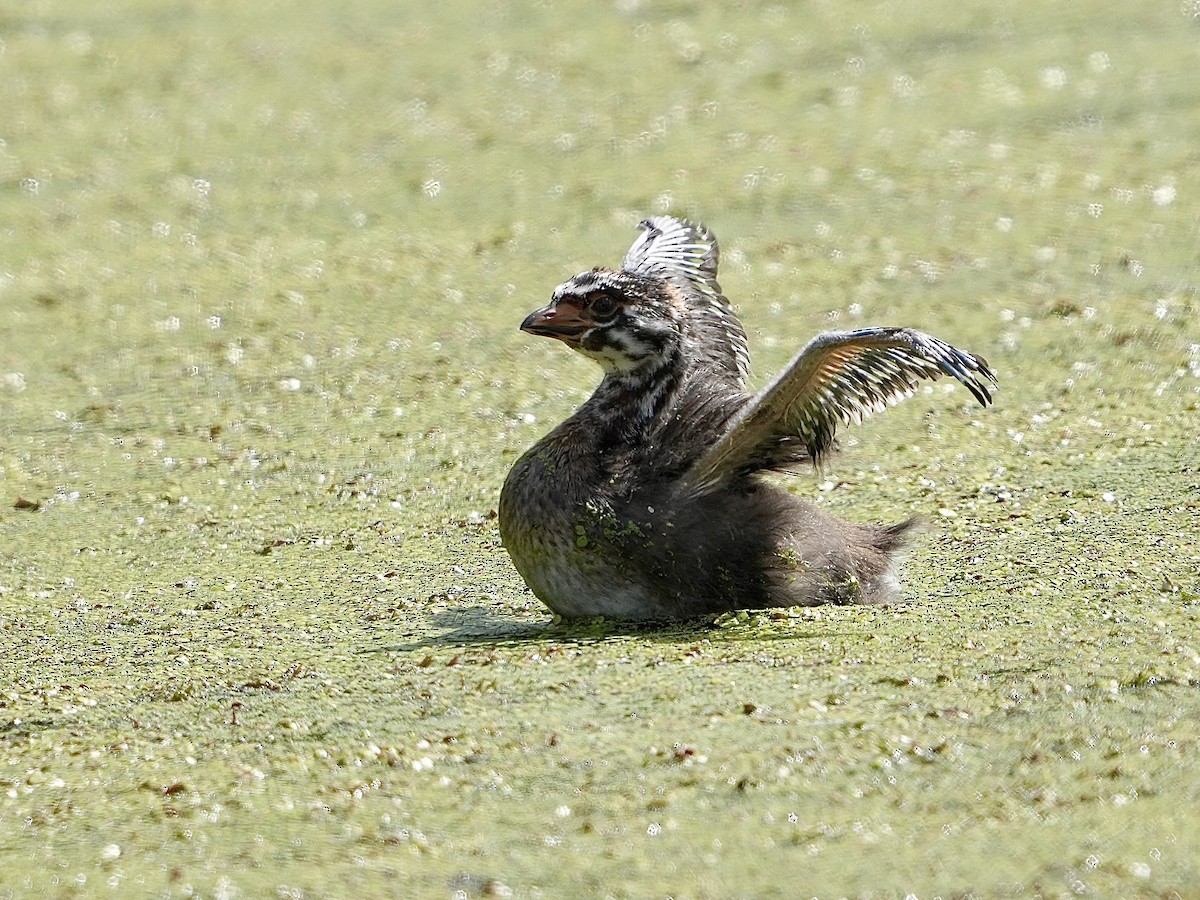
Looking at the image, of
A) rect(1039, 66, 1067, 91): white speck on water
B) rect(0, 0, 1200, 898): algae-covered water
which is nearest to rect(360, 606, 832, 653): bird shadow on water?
rect(0, 0, 1200, 898): algae-covered water

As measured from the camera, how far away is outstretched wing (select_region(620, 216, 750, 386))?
5.72 m

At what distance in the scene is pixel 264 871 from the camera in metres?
3.42

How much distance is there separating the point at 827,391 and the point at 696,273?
55.4 inches

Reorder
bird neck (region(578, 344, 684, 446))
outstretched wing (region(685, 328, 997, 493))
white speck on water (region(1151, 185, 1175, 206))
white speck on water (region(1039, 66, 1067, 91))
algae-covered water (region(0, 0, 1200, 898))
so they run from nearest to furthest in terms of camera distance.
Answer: algae-covered water (region(0, 0, 1200, 898)) < outstretched wing (region(685, 328, 997, 493)) < bird neck (region(578, 344, 684, 446)) < white speck on water (region(1151, 185, 1175, 206)) < white speck on water (region(1039, 66, 1067, 91))

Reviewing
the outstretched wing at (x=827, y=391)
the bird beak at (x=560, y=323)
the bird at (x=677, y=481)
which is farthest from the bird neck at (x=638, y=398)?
the outstretched wing at (x=827, y=391)

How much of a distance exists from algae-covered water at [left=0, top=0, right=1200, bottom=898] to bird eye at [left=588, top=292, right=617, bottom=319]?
2.79ft

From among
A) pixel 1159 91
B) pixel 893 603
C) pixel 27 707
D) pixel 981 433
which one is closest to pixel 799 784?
pixel 893 603

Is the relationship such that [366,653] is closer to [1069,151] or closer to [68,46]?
[1069,151]

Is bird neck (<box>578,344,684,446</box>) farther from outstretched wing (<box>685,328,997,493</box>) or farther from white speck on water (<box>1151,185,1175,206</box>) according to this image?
white speck on water (<box>1151,185,1175,206</box>)

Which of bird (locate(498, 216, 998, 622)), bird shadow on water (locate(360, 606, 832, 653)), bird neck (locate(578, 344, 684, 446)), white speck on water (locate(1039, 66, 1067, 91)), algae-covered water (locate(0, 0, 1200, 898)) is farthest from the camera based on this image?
white speck on water (locate(1039, 66, 1067, 91))

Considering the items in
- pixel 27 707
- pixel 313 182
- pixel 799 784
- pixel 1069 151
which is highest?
pixel 1069 151

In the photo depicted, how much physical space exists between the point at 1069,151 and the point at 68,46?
6228 mm

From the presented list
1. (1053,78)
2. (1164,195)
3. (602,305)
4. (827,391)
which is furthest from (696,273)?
(1053,78)

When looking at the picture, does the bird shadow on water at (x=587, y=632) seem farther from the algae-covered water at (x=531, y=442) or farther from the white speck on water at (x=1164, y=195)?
the white speck on water at (x=1164, y=195)
